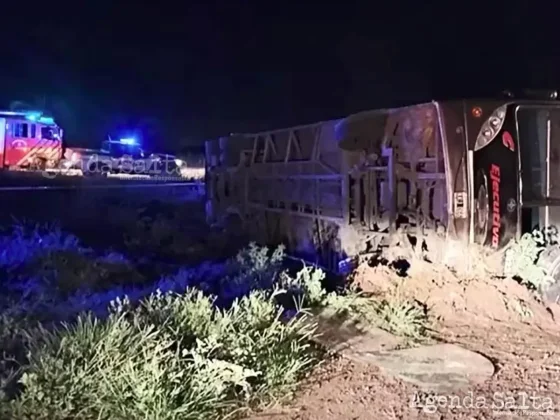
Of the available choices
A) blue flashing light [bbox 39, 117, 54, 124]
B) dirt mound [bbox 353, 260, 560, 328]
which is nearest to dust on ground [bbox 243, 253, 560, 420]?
dirt mound [bbox 353, 260, 560, 328]

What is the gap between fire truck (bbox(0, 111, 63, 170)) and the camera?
94.6 ft

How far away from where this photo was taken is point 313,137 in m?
10.9

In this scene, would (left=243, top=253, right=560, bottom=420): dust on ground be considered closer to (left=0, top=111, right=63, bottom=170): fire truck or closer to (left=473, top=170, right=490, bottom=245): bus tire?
(left=473, top=170, right=490, bottom=245): bus tire

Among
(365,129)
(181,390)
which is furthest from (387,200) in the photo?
(181,390)

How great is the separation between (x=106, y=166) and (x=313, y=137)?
2428cm

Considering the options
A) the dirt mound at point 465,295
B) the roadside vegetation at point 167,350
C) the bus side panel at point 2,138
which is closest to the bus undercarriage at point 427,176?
the dirt mound at point 465,295

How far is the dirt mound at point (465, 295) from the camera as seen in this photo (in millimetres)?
6684

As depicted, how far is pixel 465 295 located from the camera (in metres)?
6.82

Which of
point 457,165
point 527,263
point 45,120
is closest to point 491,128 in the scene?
point 457,165

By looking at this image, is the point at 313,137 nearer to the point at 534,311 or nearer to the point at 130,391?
the point at 534,311

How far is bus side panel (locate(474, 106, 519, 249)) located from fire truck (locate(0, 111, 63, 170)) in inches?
1004

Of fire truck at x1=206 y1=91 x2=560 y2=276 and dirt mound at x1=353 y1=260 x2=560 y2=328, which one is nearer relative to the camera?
dirt mound at x1=353 y1=260 x2=560 y2=328

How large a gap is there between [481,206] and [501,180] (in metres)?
0.37

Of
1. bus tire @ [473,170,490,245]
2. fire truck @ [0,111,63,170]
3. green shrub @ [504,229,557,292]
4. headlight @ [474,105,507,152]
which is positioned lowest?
green shrub @ [504,229,557,292]
